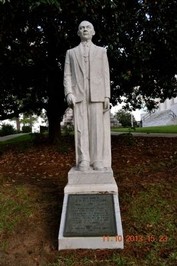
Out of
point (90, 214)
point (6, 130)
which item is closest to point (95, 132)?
point (90, 214)

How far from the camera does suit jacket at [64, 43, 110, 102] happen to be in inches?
267

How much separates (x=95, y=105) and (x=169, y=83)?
7412 mm

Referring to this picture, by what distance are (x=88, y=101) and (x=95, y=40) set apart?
4889 mm

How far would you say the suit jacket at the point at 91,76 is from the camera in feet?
22.3

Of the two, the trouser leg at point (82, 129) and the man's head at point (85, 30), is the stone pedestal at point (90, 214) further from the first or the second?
the man's head at point (85, 30)

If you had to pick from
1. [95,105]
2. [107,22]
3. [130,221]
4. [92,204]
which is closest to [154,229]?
[130,221]

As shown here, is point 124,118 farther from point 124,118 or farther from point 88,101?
point 88,101

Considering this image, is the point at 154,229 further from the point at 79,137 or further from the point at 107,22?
the point at 107,22

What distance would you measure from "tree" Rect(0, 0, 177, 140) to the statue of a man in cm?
262

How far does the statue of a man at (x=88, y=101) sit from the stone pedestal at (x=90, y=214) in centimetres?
30

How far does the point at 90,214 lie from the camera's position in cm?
604

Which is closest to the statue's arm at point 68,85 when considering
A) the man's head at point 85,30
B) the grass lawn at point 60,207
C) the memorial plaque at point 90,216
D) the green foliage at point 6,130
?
the man's head at point 85,30

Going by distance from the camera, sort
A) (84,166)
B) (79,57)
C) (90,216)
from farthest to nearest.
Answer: (79,57) < (84,166) < (90,216)

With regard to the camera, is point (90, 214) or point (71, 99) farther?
point (71, 99)
